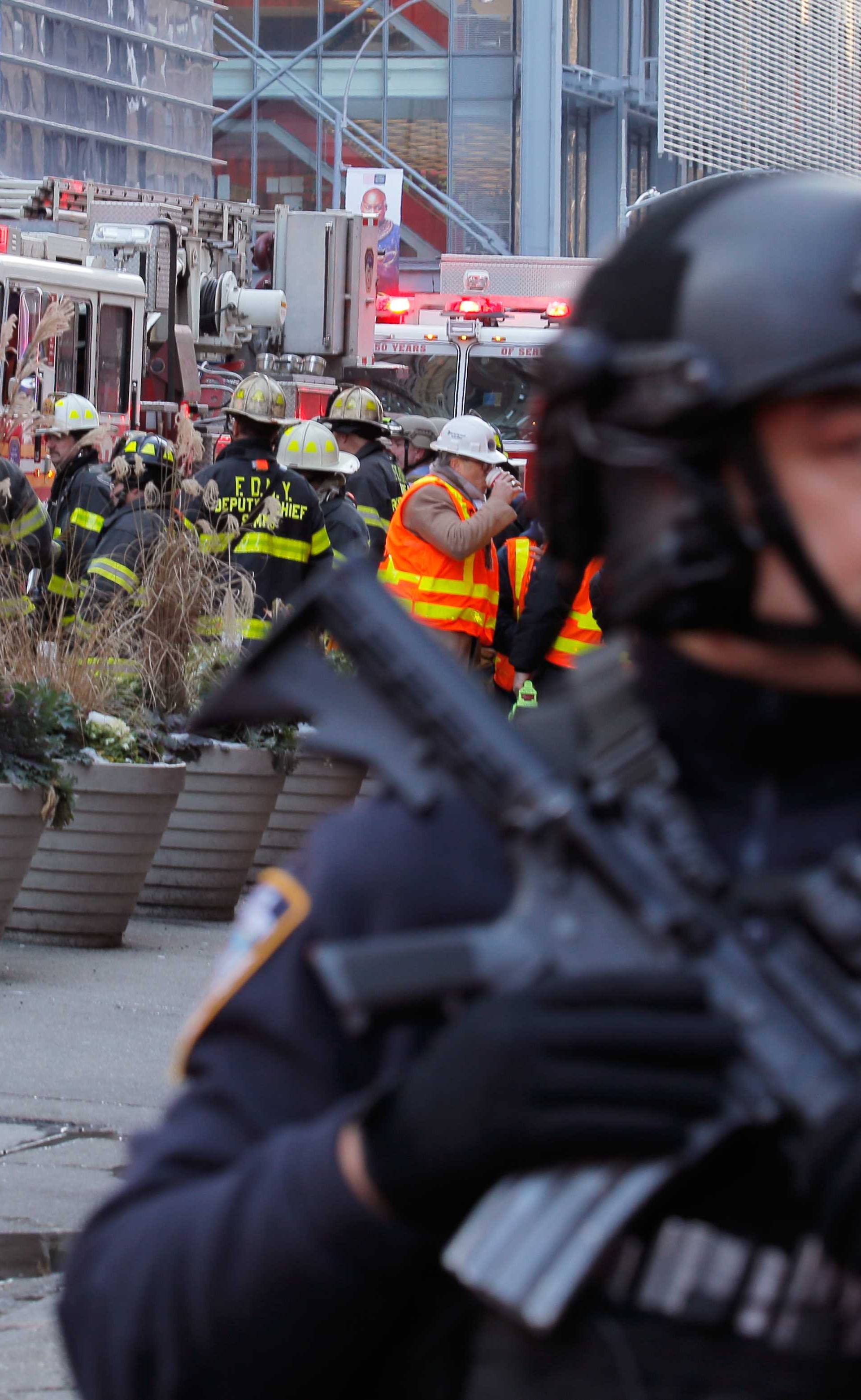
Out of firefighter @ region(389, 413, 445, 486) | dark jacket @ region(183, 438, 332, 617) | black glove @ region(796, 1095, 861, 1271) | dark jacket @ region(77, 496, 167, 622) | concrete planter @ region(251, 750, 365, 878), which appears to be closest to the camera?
black glove @ region(796, 1095, 861, 1271)

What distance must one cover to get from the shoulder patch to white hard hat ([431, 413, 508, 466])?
359 inches

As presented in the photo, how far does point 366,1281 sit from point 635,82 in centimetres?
4714

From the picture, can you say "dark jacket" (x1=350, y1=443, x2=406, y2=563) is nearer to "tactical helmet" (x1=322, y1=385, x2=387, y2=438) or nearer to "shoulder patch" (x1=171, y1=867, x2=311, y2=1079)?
"tactical helmet" (x1=322, y1=385, x2=387, y2=438)

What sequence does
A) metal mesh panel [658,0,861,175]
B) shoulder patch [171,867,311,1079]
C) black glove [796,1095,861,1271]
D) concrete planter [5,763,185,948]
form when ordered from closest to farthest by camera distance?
black glove [796,1095,861,1271] → shoulder patch [171,867,311,1079] → concrete planter [5,763,185,948] → metal mesh panel [658,0,861,175]

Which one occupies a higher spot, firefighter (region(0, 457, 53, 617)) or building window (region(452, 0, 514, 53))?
building window (region(452, 0, 514, 53))

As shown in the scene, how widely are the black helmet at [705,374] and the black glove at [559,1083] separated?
27cm

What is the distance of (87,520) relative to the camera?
385 inches

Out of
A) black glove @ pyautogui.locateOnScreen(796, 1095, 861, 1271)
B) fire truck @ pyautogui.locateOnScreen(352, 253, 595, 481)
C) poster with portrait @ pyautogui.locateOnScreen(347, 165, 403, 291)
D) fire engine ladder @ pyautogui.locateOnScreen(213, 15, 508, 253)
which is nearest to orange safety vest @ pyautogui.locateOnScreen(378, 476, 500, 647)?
black glove @ pyautogui.locateOnScreen(796, 1095, 861, 1271)

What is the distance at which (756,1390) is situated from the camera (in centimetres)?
127

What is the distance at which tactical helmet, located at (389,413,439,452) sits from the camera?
47.8 feet

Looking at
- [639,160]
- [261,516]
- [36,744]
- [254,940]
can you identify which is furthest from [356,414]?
[639,160]

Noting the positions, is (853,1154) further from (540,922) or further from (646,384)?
(646,384)

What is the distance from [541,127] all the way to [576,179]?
8.89 ft

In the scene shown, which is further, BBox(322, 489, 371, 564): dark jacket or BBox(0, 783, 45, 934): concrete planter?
BBox(322, 489, 371, 564): dark jacket
